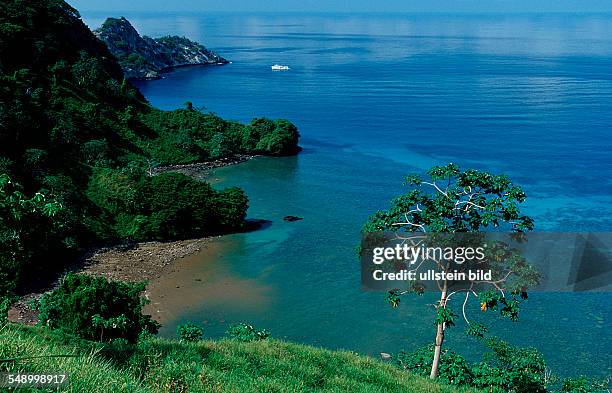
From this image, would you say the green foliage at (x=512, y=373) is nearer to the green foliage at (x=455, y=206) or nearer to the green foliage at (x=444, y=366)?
the green foliage at (x=444, y=366)

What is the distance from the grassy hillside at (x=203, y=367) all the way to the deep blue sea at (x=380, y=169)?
14.8 metres

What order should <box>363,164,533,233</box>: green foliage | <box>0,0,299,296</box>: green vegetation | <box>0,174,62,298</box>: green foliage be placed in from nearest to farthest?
<box>0,174,62,298</box>: green foliage < <box>363,164,533,233</box>: green foliage < <box>0,0,299,296</box>: green vegetation

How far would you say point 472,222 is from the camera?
16.6 m

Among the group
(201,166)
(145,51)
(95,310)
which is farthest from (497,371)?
(145,51)

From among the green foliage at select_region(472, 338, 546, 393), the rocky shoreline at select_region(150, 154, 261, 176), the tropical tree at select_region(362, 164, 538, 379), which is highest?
the tropical tree at select_region(362, 164, 538, 379)

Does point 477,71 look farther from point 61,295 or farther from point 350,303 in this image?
point 61,295

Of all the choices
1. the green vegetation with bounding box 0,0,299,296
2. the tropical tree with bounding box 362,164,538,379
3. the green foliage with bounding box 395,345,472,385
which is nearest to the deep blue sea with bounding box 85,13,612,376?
the green vegetation with bounding box 0,0,299,296

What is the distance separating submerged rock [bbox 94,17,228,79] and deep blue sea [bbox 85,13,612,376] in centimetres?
991

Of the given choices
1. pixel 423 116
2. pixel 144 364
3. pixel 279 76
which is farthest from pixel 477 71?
pixel 144 364

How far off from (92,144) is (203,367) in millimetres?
46091

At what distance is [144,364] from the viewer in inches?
396

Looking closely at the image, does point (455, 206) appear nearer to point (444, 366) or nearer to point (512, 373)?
point (444, 366)

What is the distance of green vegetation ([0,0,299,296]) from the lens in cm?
4228

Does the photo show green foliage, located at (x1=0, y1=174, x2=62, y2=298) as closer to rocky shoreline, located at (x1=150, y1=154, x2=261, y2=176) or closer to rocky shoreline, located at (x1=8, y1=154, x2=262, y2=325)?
rocky shoreline, located at (x1=8, y1=154, x2=262, y2=325)
